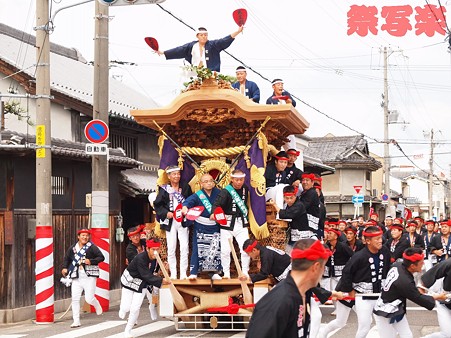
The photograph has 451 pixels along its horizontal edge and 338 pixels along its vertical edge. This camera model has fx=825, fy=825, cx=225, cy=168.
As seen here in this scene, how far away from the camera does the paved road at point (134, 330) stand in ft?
43.8

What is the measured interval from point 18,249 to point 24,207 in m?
0.86

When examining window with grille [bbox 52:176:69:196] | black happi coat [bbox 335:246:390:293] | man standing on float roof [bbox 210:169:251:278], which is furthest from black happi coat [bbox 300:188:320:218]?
window with grille [bbox 52:176:69:196]

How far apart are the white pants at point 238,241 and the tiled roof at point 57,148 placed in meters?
4.40

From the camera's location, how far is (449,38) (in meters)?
21.6

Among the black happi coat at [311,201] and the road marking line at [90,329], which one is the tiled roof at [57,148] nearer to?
the road marking line at [90,329]

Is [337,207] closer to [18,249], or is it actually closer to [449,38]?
[449,38]

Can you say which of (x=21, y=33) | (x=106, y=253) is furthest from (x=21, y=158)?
(x=21, y=33)

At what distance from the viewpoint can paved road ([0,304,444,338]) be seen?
13.3 meters

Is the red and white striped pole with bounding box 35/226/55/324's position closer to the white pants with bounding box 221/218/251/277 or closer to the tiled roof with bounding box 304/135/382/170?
the white pants with bounding box 221/218/251/277

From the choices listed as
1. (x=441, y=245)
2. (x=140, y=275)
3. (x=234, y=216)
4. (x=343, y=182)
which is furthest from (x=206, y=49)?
(x=343, y=182)

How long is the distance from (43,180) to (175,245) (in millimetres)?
3338

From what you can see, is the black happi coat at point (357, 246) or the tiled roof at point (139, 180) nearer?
the black happi coat at point (357, 246)

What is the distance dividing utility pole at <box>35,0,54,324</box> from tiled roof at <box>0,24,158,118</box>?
269cm

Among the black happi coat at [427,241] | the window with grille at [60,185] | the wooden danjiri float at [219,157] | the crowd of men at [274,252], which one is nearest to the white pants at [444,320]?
the crowd of men at [274,252]
